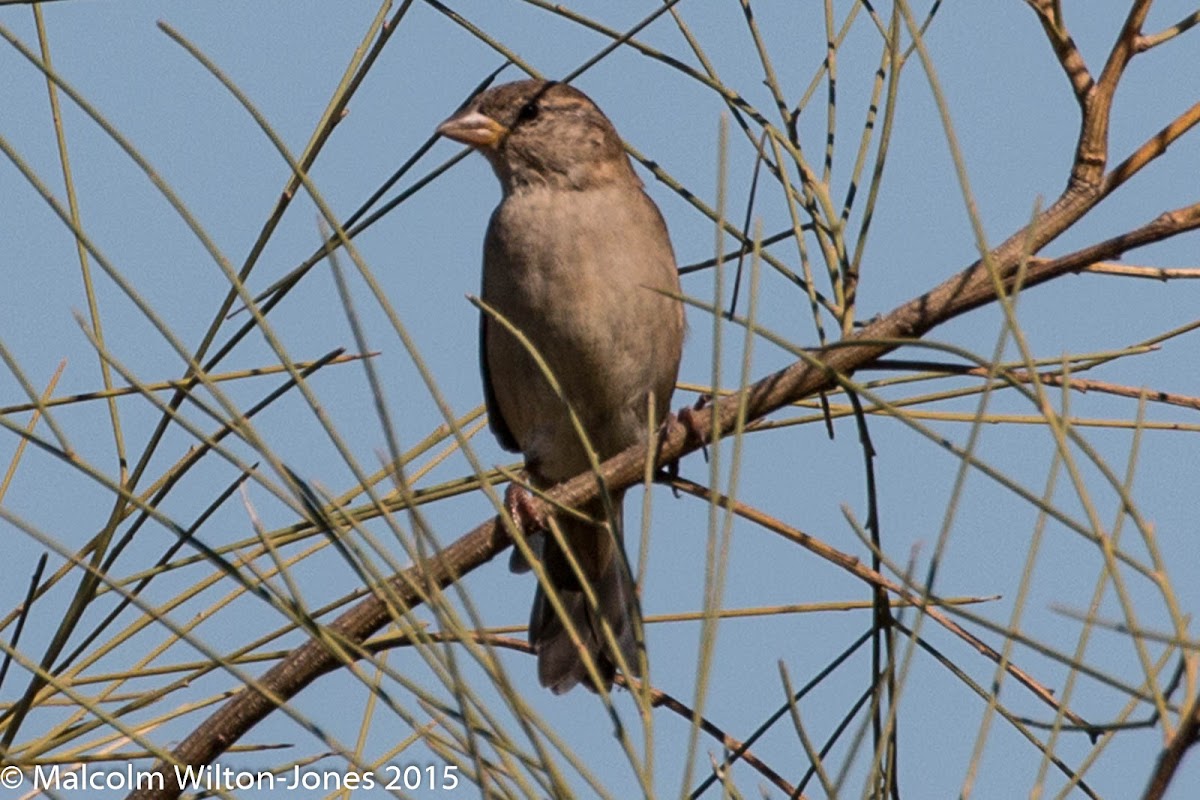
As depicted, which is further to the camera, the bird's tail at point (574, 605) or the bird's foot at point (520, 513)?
the bird's tail at point (574, 605)

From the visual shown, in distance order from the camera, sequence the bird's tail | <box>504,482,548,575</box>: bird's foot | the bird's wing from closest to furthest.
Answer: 1. <box>504,482,548,575</box>: bird's foot
2. the bird's tail
3. the bird's wing

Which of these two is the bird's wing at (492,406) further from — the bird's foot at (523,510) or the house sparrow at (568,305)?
the bird's foot at (523,510)

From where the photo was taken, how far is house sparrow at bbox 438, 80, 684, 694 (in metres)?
4.77

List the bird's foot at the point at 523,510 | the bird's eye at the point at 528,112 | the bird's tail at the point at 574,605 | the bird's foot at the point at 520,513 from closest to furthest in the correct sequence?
the bird's foot at the point at 523,510, the bird's foot at the point at 520,513, the bird's tail at the point at 574,605, the bird's eye at the point at 528,112

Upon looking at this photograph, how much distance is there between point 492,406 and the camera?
5.37 meters

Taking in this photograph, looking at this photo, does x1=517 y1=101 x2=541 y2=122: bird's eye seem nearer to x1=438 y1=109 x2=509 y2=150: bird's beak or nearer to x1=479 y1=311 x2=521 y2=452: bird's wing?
x1=438 y1=109 x2=509 y2=150: bird's beak

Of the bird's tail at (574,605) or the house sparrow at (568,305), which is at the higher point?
the house sparrow at (568,305)

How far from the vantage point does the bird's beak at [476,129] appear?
500cm

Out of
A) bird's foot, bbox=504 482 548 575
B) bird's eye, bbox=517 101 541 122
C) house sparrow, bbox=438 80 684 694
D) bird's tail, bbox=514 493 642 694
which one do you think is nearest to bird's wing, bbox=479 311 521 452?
house sparrow, bbox=438 80 684 694

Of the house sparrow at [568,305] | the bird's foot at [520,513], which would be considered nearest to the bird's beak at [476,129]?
the house sparrow at [568,305]

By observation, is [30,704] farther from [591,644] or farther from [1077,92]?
[591,644]

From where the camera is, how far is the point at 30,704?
88.7 inches

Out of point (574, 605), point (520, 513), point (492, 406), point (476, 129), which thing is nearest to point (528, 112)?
point (476, 129)

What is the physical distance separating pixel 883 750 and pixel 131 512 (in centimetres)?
112
